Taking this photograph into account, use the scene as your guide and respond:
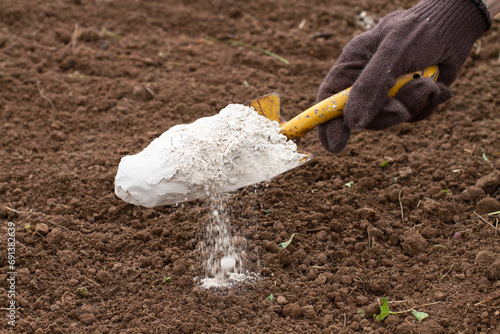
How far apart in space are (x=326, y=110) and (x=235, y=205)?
0.73 metres

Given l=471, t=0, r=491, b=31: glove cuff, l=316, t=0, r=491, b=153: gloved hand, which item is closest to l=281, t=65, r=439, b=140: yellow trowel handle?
l=316, t=0, r=491, b=153: gloved hand

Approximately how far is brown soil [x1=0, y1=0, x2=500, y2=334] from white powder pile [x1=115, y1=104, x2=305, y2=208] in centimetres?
35

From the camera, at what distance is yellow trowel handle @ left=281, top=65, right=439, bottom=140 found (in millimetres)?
2367

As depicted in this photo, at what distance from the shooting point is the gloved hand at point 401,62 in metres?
2.28

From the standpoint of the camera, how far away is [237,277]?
2.37 metres

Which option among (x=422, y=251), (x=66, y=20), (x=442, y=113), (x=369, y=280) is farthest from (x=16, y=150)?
(x=442, y=113)

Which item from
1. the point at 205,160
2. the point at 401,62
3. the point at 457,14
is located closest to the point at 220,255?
the point at 205,160

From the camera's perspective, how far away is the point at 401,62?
230 cm

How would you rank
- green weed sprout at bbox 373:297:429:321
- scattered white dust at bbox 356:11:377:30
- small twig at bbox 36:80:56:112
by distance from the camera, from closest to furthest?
1. green weed sprout at bbox 373:297:429:321
2. small twig at bbox 36:80:56:112
3. scattered white dust at bbox 356:11:377:30

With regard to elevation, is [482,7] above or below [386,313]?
above

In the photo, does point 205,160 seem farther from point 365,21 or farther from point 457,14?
point 365,21

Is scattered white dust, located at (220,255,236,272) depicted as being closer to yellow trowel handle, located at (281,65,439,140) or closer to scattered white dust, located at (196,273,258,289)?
scattered white dust, located at (196,273,258,289)

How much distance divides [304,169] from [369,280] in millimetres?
800

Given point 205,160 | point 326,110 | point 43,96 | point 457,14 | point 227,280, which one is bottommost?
point 227,280
